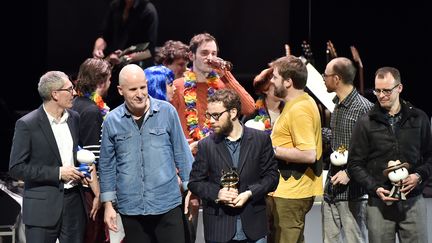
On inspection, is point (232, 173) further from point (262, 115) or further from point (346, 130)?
point (262, 115)

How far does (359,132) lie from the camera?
552cm

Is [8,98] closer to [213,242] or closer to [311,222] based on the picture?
[311,222]

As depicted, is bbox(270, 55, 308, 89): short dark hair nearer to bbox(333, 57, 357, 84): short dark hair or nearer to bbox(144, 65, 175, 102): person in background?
bbox(333, 57, 357, 84): short dark hair

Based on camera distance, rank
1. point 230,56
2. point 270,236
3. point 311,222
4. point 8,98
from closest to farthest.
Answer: point 270,236, point 311,222, point 8,98, point 230,56

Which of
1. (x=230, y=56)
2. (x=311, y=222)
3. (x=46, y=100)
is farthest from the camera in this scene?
(x=230, y=56)

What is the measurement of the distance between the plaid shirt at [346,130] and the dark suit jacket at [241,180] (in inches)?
35.7

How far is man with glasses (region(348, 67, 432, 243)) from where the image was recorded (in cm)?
542

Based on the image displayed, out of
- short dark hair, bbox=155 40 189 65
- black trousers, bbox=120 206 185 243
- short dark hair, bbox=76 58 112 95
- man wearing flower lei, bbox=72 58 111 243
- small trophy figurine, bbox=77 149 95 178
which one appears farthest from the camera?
short dark hair, bbox=155 40 189 65

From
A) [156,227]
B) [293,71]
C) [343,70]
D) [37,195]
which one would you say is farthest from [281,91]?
[37,195]

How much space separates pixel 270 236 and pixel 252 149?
89cm

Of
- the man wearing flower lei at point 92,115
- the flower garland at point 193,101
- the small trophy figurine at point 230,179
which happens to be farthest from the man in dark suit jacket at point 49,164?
the flower garland at point 193,101

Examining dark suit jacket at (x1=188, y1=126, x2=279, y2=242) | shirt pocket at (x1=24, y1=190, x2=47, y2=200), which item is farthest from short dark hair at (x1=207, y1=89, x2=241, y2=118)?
shirt pocket at (x1=24, y1=190, x2=47, y2=200)

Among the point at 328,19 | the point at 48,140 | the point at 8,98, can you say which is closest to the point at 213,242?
the point at 48,140

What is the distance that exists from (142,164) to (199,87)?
1.33 m
